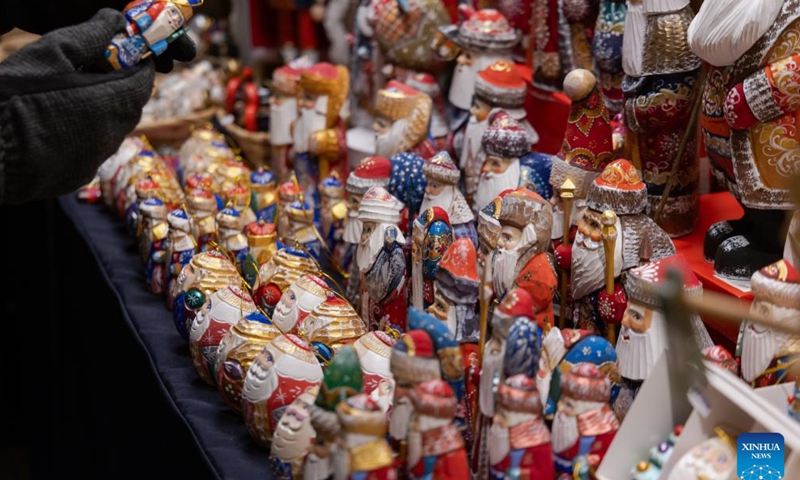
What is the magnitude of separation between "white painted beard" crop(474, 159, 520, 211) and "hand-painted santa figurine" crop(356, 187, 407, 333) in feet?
0.69

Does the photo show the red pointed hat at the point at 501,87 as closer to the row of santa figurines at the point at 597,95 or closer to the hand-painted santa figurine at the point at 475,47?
the row of santa figurines at the point at 597,95

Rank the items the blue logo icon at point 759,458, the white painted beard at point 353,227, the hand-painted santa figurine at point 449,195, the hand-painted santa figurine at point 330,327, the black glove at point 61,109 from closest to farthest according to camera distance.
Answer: the blue logo icon at point 759,458 → the black glove at point 61,109 → the hand-painted santa figurine at point 330,327 → the hand-painted santa figurine at point 449,195 → the white painted beard at point 353,227

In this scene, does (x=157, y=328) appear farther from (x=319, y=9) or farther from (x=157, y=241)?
(x=319, y=9)

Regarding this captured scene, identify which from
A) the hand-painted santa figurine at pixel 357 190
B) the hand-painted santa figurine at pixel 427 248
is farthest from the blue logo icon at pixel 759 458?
the hand-painted santa figurine at pixel 357 190

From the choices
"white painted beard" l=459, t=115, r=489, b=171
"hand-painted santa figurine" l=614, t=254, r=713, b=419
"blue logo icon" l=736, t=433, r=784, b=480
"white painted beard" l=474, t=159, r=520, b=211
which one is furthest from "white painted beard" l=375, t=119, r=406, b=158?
"blue logo icon" l=736, t=433, r=784, b=480

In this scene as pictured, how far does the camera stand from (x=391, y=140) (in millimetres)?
2545

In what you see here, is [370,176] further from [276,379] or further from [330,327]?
[276,379]

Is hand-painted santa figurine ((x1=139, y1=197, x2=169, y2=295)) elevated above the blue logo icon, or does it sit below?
below

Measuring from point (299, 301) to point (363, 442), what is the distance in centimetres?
59

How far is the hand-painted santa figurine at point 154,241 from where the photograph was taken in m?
2.50

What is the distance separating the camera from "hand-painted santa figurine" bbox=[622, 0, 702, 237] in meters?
1.96

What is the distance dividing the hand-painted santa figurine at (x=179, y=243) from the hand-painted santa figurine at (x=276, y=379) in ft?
2.39

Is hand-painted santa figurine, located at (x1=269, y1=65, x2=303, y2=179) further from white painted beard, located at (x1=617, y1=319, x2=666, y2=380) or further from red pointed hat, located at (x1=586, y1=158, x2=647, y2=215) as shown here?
white painted beard, located at (x1=617, y1=319, x2=666, y2=380)

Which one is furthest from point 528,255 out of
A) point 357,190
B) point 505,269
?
point 357,190
